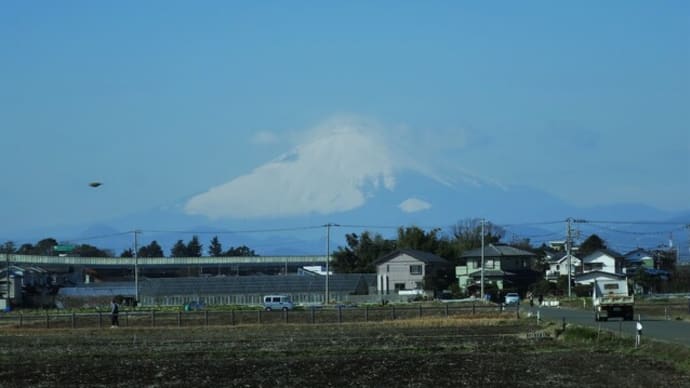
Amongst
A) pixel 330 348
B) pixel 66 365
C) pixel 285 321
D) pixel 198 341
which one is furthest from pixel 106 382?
pixel 285 321

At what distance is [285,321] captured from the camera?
179ft

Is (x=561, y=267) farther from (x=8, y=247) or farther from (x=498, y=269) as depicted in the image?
(x=8, y=247)

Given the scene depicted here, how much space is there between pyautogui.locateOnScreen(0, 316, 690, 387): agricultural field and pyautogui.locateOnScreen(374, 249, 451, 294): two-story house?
189 feet

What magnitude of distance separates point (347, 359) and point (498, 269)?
255 feet

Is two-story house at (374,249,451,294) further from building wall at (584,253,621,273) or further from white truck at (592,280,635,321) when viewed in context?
white truck at (592,280,635,321)

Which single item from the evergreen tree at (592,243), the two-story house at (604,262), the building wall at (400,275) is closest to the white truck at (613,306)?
the building wall at (400,275)

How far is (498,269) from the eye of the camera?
103875 mm

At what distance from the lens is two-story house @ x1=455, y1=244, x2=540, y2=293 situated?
102m

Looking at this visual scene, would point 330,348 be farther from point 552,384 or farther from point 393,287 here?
point 393,287

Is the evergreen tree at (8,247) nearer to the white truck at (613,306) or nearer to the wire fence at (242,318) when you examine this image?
the wire fence at (242,318)

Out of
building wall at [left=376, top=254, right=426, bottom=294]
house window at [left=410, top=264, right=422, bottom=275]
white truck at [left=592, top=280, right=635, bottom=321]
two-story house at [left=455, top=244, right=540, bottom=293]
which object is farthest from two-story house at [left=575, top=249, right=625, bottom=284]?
white truck at [left=592, top=280, right=635, bottom=321]

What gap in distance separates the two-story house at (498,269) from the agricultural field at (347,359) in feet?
184

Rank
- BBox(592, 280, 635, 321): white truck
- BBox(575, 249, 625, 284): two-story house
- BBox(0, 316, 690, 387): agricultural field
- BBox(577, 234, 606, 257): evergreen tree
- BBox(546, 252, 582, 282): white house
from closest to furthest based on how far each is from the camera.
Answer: BBox(0, 316, 690, 387): agricultural field < BBox(592, 280, 635, 321): white truck < BBox(575, 249, 625, 284): two-story house < BBox(546, 252, 582, 282): white house < BBox(577, 234, 606, 257): evergreen tree

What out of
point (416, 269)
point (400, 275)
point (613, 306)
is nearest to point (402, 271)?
point (400, 275)
